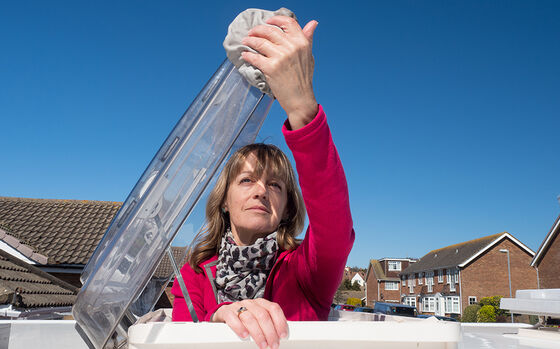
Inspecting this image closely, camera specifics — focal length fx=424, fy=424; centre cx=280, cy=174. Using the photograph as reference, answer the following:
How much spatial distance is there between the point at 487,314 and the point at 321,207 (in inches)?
1620

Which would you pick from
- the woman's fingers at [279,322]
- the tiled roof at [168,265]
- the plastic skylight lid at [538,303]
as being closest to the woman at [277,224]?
the woman's fingers at [279,322]

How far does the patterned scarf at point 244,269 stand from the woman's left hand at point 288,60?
0.84 m

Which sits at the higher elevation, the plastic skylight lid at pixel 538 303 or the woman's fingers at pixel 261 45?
the woman's fingers at pixel 261 45

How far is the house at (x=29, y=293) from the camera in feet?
13.4

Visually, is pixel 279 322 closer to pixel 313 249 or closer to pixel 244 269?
pixel 313 249

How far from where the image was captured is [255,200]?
1.93m

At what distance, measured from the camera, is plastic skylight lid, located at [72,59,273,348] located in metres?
1.10

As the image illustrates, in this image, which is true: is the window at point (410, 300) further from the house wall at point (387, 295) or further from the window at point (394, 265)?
the window at point (394, 265)

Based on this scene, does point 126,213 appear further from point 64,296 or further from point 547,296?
point 64,296

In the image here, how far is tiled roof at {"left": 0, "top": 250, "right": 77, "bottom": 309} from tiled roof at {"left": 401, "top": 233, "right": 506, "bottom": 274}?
45.8 metres

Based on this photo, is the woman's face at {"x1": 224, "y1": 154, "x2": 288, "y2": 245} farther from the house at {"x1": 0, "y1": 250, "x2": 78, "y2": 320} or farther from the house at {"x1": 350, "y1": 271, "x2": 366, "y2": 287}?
the house at {"x1": 350, "y1": 271, "x2": 366, "y2": 287}

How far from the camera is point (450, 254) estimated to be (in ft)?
166

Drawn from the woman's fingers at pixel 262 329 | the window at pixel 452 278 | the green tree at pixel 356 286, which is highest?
the window at pixel 452 278

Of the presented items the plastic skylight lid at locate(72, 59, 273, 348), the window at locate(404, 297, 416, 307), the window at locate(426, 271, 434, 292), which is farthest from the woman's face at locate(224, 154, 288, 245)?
the window at locate(404, 297, 416, 307)
